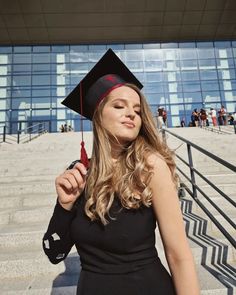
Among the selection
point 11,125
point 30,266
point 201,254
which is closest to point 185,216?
point 201,254

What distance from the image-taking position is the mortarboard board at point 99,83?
1.50 m

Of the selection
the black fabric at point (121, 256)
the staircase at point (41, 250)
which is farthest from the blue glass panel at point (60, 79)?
the black fabric at point (121, 256)

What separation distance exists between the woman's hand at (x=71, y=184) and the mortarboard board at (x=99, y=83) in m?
0.47

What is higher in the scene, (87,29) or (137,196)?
(87,29)

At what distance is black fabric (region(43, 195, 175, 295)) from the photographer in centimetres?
113

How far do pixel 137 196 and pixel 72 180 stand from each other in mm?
307

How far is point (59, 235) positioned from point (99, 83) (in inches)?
34.6

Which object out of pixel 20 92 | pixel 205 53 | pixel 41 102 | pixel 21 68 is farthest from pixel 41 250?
pixel 205 53

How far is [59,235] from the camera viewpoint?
125 centimetres

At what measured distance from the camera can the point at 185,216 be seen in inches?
150

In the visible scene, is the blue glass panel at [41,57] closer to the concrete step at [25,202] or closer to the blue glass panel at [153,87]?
the blue glass panel at [153,87]

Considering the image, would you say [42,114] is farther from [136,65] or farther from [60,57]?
[136,65]

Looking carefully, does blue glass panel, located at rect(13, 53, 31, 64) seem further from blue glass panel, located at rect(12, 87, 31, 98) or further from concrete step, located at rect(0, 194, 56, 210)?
concrete step, located at rect(0, 194, 56, 210)

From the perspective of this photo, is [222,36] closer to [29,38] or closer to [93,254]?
[29,38]
